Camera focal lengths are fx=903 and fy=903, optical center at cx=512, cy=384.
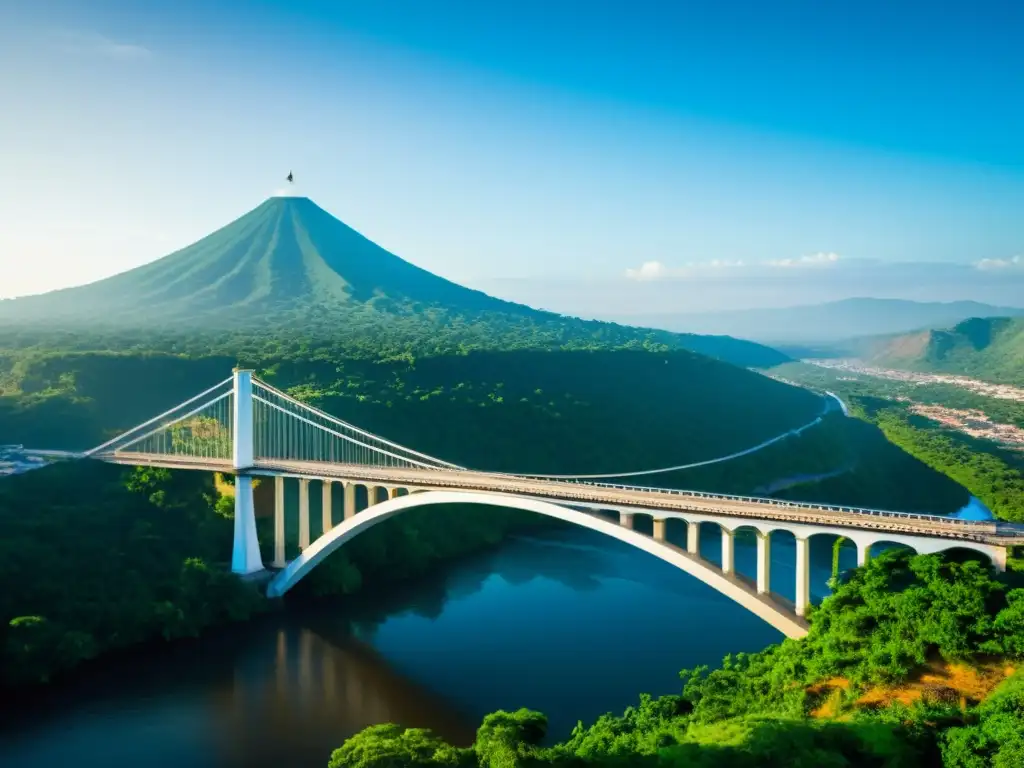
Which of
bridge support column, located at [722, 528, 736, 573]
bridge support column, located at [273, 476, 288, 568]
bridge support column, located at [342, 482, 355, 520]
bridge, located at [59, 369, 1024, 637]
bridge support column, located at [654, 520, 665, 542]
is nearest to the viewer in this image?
bridge, located at [59, 369, 1024, 637]

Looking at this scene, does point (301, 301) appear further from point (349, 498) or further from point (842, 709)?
point (842, 709)

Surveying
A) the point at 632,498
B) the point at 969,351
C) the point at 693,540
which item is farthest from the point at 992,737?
the point at 969,351

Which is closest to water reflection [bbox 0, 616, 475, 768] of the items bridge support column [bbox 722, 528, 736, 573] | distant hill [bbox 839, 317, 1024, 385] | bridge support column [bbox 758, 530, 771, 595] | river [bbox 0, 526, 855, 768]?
river [bbox 0, 526, 855, 768]

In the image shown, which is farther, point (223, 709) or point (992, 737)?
point (223, 709)

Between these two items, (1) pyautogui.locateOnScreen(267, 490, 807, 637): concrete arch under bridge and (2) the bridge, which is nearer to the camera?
(2) the bridge

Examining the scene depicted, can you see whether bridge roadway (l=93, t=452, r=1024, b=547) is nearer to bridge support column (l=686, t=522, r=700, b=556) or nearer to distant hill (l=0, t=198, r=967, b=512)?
bridge support column (l=686, t=522, r=700, b=556)

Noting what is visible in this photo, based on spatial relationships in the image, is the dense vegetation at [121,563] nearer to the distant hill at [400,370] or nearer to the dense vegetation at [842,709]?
the distant hill at [400,370]
